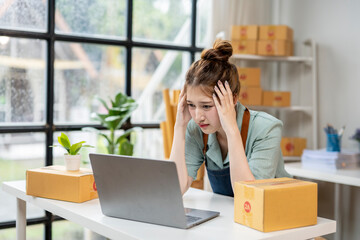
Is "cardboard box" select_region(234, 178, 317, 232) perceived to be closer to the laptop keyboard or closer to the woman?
the laptop keyboard

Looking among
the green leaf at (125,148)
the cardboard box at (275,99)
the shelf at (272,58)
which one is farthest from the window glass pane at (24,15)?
the cardboard box at (275,99)

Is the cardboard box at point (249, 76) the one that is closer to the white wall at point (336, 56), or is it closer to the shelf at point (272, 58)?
the shelf at point (272, 58)

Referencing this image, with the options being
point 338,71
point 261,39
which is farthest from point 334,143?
point 261,39

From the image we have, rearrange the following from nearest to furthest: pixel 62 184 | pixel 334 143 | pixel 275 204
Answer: pixel 275 204 < pixel 62 184 < pixel 334 143

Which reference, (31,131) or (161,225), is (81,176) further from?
(31,131)

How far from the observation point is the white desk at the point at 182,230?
1275 millimetres

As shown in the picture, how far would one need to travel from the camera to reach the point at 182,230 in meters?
1.32

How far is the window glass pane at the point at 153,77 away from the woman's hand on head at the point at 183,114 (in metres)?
1.64

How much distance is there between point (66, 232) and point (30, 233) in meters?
0.26

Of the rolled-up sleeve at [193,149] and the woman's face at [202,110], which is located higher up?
the woman's face at [202,110]

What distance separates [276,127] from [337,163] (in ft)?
4.14

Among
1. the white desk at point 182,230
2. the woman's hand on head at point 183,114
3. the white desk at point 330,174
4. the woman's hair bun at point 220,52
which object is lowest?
the white desk at point 330,174

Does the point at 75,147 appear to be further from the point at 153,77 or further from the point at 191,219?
the point at 153,77

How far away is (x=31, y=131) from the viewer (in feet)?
9.98
